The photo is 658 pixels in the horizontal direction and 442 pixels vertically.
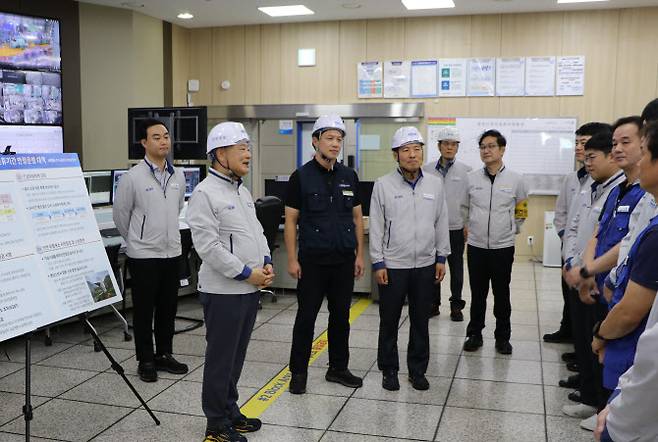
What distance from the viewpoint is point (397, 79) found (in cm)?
855

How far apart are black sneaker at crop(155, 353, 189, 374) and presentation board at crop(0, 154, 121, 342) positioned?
103 cm

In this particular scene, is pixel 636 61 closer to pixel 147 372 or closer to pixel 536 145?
pixel 536 145

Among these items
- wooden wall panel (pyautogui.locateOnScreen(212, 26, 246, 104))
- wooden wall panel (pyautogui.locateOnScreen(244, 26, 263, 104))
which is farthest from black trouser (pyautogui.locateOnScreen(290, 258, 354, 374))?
wooden wall panel (pyautogui.locateOnScreen(212, 26, 246, 104))

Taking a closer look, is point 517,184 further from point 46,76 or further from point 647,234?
point 46,76

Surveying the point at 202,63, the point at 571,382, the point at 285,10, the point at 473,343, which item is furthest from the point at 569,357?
the point at 202,63

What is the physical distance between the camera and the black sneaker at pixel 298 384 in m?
3.66

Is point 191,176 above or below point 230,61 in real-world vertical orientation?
below

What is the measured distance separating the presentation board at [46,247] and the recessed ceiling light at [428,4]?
5.76 m

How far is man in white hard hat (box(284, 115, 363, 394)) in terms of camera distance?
11.7 feet

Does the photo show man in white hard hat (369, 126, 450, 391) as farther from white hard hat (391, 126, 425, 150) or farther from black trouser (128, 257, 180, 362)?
black trouser (128, 257, 180, 362)

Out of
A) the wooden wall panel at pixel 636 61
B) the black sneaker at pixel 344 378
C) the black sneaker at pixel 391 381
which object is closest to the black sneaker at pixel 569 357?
the black sneaker at pixel 391 381

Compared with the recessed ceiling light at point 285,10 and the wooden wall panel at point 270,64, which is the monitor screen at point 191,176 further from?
the wooden wall panel at point 270,64

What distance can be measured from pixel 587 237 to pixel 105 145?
6453 millimetres

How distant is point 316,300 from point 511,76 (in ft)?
18.8
